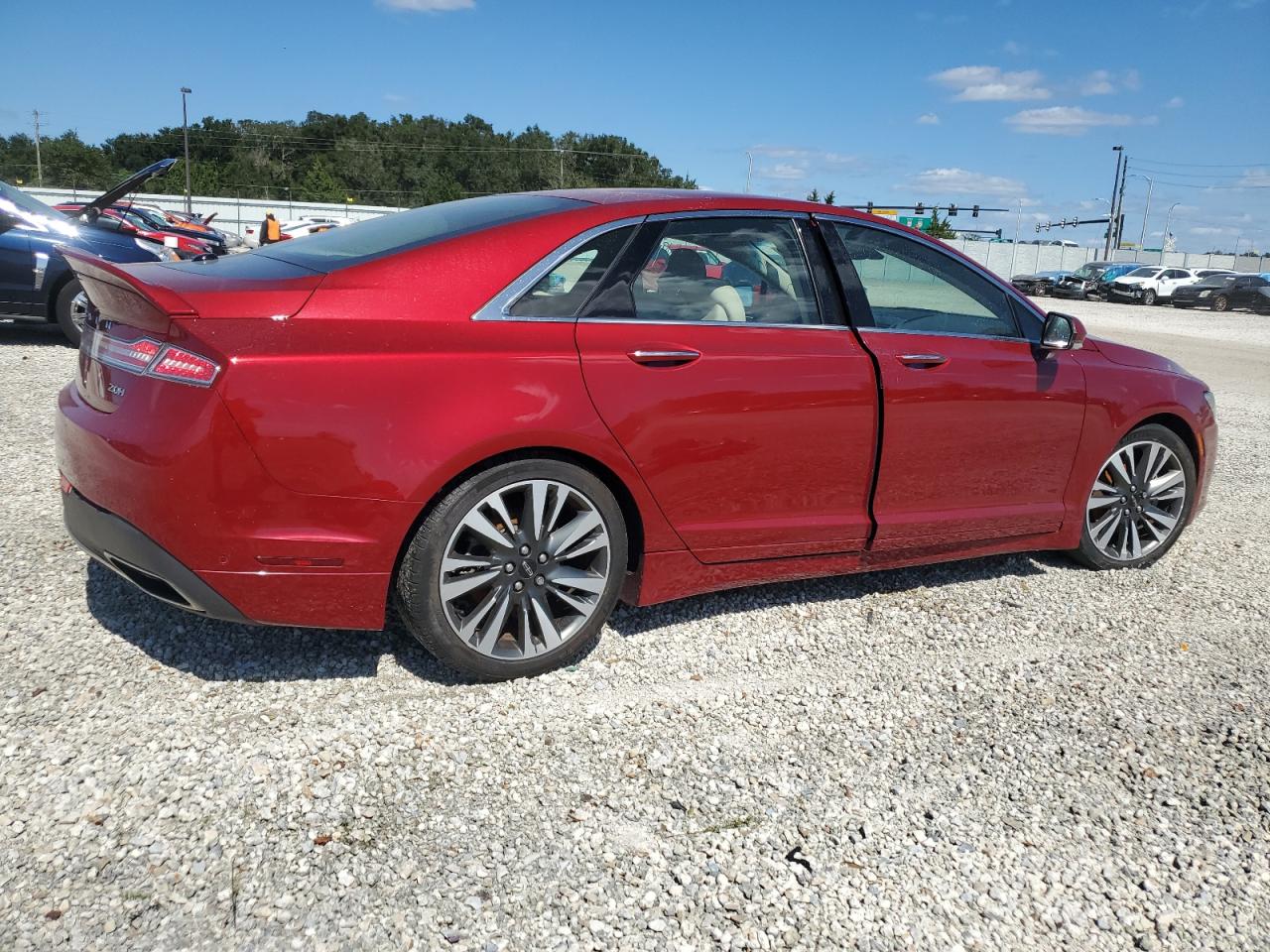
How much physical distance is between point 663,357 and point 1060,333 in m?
1.93

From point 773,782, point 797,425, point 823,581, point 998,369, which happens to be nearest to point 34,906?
point 773,782

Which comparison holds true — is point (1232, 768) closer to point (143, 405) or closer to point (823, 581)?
point (823, 581)

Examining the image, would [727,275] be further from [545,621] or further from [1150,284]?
[1150,284]

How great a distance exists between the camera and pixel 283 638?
352cm

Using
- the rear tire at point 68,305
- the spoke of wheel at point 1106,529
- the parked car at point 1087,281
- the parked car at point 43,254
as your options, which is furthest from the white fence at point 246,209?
the spoke of wheel at point 1106,529

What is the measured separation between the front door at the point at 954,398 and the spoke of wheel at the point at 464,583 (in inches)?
62.3

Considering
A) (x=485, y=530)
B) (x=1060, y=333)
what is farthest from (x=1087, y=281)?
(x=485, y=530)

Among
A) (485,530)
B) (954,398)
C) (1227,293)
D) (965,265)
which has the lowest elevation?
(485,530)

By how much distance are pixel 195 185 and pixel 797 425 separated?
282 feet

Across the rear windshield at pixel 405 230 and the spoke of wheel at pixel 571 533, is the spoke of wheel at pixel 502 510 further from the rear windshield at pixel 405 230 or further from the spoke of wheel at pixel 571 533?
the rear windshield at pixel 405 230

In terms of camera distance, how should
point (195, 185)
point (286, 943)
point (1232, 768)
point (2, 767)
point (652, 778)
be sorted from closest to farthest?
point (286, 943) → point (2, 767) → point (652, 778) → point (1232, 768) → point (195, 185)

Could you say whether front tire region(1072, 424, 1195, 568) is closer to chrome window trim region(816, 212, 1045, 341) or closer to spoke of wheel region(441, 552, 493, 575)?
chrome window trim region(816, 212, 1045, 341)

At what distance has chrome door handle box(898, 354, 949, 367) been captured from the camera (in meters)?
3.80

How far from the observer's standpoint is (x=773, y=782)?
280 cm
